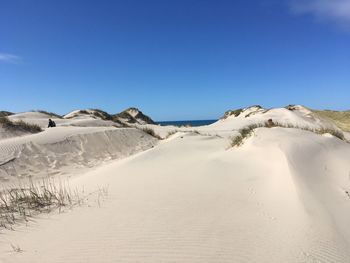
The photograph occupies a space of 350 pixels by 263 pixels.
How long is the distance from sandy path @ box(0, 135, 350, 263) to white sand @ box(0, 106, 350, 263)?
10 mm

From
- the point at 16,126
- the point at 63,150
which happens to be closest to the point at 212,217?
the point at 63,150

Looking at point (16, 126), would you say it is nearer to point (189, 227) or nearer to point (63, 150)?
point (63, 150)

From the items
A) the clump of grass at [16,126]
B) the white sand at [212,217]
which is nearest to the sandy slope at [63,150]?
the clump of grass at [16,126]

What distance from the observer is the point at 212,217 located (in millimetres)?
4270

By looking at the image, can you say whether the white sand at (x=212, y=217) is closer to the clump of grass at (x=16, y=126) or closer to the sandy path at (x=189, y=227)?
the sandy path at (x=189, y=227)

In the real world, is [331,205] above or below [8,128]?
below

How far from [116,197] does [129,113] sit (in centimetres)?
3551

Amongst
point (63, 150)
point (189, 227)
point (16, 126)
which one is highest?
point (16, 126)

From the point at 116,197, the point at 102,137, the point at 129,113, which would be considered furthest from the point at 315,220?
the point at 129,113

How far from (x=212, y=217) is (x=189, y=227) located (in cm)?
49

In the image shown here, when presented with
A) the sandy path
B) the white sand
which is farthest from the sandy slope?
the sandy path

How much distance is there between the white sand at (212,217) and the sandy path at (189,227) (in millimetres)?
10

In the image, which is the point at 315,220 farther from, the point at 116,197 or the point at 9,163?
the point at 9,163

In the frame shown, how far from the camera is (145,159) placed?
9.46 m
